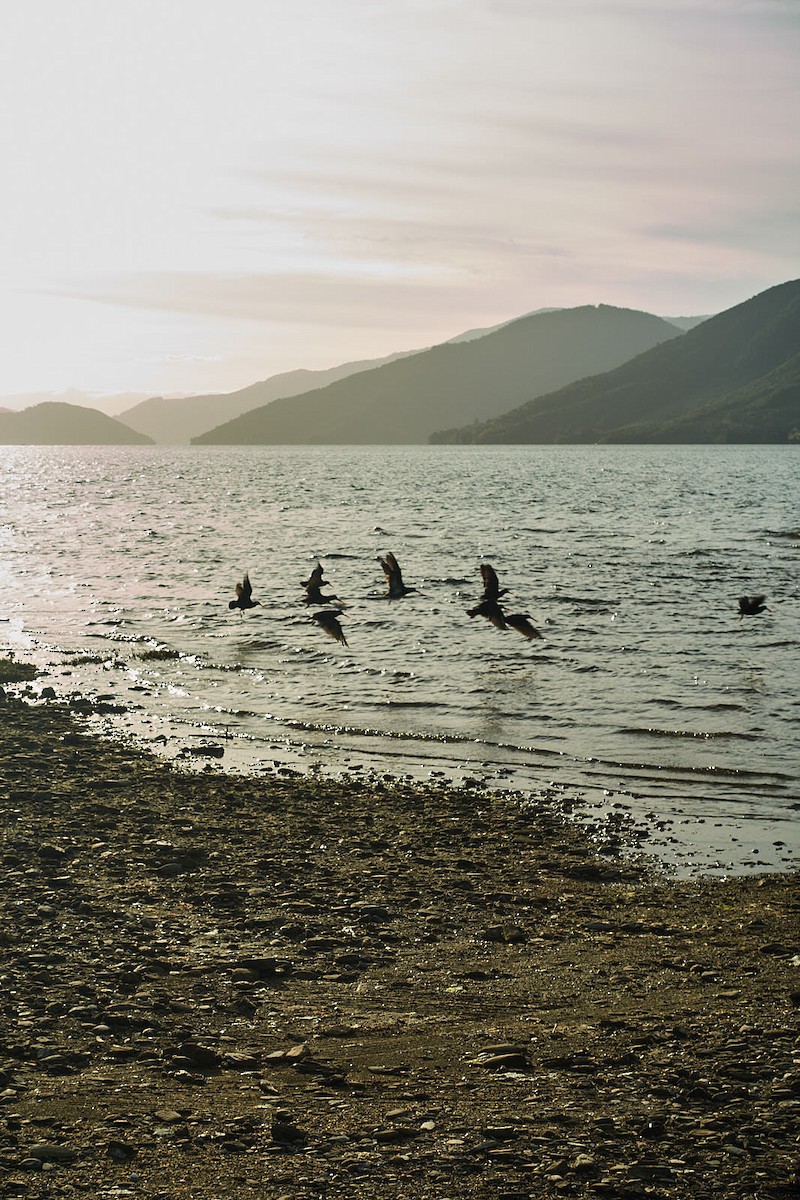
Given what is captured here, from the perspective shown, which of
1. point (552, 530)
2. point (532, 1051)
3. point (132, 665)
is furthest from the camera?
point (552, 530)

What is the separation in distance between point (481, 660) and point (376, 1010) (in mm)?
17518

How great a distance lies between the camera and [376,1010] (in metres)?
8.25

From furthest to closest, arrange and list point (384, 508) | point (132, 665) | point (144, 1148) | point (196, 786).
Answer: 1. point (384, 508)
2. point (132, 665)
3. point (196, 786)
4. point (144, 1148)

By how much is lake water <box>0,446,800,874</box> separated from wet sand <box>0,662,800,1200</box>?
2.54m

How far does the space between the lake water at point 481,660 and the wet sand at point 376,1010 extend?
8.34 ft

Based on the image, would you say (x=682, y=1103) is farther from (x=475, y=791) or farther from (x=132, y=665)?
(x=132, y=665)

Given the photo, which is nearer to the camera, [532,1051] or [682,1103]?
[682,1103]

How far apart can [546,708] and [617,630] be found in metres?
9.29

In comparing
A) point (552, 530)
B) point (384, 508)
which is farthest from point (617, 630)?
point (384, 508)

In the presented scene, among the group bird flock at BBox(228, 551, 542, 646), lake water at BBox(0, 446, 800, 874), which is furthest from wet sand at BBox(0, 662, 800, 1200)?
bird flock at BBox(228, 551, 542, 646)

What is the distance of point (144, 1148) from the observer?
19.9 ft

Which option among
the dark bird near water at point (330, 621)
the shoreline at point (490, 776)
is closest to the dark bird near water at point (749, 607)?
the dark bird near water at point (330, 621)

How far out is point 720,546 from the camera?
5409 cm

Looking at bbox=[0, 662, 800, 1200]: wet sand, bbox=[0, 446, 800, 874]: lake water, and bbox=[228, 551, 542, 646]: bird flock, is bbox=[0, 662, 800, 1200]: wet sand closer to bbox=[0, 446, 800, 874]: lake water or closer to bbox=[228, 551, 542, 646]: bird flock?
bbox=[0, 446, 800, 874]: lake water
